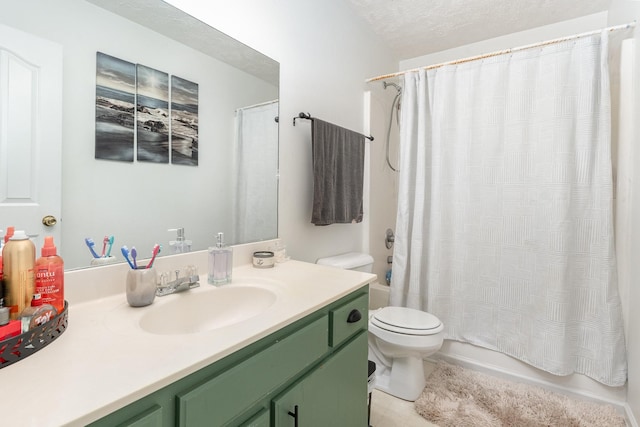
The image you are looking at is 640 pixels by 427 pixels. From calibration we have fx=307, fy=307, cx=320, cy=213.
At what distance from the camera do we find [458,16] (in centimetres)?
217

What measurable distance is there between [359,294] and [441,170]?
1.27 metres

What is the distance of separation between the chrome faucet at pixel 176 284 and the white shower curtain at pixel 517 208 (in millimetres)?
1499

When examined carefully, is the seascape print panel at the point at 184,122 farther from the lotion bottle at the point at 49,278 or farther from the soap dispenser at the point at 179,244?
the lotion bottle at the point at 49,278

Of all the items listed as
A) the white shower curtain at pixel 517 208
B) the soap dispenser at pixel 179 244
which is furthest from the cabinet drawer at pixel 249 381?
the white shower curtain at pixel 517 208

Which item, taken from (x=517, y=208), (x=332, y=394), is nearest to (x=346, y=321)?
(x=332, y=394)

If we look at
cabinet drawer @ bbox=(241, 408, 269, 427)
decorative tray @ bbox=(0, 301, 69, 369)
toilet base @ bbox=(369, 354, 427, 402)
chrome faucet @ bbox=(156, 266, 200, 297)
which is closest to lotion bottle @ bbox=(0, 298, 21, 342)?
decorative tray @ bbox=(0, 301, 69, 369)

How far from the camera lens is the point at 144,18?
3.42ft

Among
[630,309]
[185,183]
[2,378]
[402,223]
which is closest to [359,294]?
[185,183]

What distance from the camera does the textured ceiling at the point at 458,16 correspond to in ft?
6.65

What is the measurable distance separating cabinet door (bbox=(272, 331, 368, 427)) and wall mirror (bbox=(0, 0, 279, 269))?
655 mm

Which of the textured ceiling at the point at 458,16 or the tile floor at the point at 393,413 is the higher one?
the textured ceiling at the point at 458,16

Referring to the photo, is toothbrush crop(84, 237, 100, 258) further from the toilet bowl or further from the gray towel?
the toilet bowl

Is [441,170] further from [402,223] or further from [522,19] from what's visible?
[522,19]

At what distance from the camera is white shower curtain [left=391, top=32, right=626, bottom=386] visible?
1646 mm
